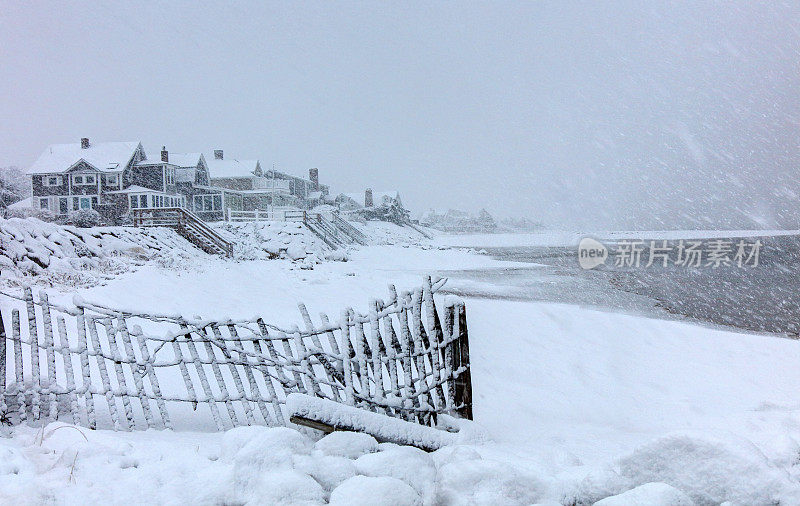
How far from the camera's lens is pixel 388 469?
10.5ft

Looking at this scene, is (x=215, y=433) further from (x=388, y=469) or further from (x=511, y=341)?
(x=511, y=341)

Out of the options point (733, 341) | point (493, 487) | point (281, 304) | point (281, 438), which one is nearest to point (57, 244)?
point (281, 304)

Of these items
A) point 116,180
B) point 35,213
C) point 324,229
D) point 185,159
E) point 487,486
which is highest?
point 185,159

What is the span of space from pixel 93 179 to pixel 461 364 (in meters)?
44.0

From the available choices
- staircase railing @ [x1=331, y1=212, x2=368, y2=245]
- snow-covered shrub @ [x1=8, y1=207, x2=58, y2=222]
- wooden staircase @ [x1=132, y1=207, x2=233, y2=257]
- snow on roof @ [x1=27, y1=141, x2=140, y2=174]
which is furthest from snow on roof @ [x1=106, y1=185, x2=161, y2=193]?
staircase railing @ [x1=331, y1=212, x2=368, y2=245]

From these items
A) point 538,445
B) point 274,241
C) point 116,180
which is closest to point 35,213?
point 116,180

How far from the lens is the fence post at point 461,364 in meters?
4.57

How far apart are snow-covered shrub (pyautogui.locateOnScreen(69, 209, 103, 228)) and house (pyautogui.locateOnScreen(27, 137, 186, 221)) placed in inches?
115

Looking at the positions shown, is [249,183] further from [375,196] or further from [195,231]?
[375,196]

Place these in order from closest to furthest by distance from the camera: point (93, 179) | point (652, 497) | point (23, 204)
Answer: point (652, 497)
point (93, 179)
point (23, 204)

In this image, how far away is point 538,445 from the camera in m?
4.79

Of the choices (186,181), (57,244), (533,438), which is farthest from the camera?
(186,181)

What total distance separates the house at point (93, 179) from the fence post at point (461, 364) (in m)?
41.4

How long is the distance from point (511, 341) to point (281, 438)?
619cm
